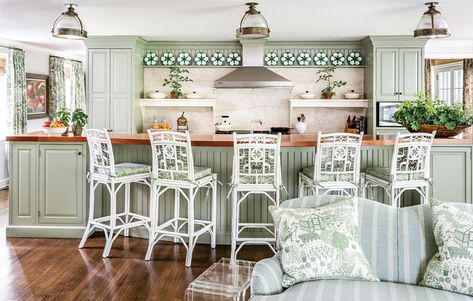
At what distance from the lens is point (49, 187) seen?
4.88m

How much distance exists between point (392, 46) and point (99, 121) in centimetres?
464

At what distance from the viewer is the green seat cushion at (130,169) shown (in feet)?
14.1

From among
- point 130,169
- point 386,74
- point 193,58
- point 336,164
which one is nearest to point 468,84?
point 386,74

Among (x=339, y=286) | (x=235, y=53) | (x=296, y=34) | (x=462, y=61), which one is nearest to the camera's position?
(x=339, y=286)

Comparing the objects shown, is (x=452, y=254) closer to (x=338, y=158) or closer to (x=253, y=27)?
(x=338, y=158)

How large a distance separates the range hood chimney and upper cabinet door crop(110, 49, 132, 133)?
1.37 metres

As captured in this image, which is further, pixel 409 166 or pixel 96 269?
pixel 409 166

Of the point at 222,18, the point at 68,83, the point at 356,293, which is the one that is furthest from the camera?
the point at 68,83

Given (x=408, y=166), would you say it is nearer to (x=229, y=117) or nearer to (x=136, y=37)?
(x=229, y=117)

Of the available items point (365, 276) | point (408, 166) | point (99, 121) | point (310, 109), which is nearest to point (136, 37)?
point (99, 121)

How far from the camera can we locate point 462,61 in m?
8.66

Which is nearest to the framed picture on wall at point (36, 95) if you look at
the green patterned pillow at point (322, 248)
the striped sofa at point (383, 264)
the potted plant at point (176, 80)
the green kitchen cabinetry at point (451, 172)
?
the potted plant at point (176, 80)

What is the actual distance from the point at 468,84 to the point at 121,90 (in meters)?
6.16

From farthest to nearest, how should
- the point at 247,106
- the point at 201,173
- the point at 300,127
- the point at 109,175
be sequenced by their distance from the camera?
the point at 247,106, the point at 300,127, the point at 109,175, the point at 201,173
